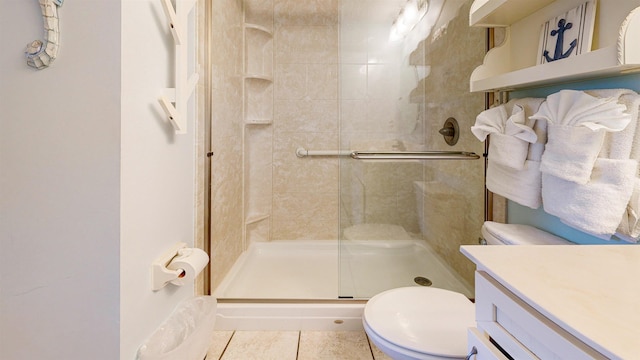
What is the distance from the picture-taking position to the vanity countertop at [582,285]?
1.18ft

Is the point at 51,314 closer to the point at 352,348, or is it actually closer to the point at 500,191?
the point at 352,348

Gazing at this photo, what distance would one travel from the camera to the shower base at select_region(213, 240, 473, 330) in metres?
A: 1.45

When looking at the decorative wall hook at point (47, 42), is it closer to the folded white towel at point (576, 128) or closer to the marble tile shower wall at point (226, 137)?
the marble tile shower wall at point (226, 137)

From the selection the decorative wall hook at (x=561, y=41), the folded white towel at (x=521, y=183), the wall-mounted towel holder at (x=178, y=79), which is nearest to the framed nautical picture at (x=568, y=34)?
the decorative wall hook at (x=561, y=41)

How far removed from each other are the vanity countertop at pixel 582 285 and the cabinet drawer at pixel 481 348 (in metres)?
0.12

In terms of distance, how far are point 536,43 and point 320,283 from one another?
5.17 feet

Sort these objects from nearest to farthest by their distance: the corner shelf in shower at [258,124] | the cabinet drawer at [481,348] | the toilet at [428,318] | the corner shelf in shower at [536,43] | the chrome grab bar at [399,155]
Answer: the cabinet drawer at [481,348], the corner shelf in shower at [536,43], the toilet at [428,318], the chrome grab bar at [399,155], the corner shelf in shower at [258,124]

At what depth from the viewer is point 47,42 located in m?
0.79

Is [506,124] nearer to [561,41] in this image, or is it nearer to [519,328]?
[561,41]

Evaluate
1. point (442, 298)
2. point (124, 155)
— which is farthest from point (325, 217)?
point (124, 155)

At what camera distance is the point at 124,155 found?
83 centimetres

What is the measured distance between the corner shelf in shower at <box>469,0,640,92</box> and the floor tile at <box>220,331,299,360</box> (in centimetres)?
138

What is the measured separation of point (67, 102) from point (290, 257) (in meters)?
1.69

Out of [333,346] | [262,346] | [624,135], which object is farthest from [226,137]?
[624,135]
